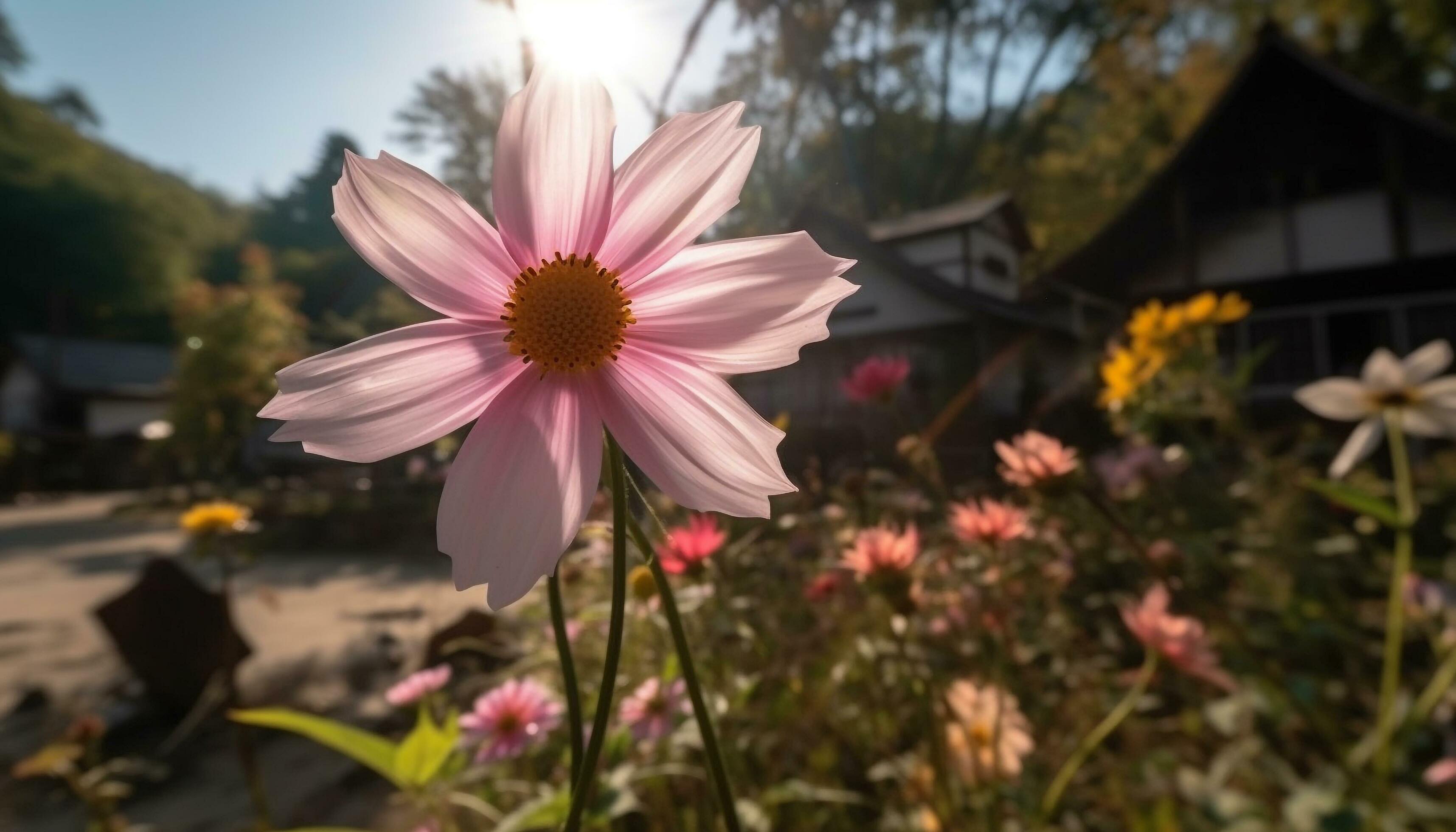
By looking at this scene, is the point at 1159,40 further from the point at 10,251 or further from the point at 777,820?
the point at 10,251

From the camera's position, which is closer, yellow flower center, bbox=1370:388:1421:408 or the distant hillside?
yellow flower center, bbox=1370:388:1421:408

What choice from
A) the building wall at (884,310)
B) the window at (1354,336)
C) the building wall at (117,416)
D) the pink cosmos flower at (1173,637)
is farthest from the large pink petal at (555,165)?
the building wall at (117,416)

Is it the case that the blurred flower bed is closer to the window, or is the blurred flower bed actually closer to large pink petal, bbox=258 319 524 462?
large pink petal, bbox=258 319 524 462

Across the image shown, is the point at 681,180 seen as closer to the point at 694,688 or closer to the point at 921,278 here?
the point at 694,688

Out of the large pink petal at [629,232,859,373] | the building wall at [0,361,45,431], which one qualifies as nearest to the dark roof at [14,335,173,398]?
the building wall at [0,361,45,431]

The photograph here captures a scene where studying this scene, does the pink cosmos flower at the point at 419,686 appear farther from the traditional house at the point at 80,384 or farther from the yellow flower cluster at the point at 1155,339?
the traditional house at the point at 80,384

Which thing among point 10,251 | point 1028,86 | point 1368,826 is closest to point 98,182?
point 10,251

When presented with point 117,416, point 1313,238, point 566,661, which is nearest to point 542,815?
point 566,661
